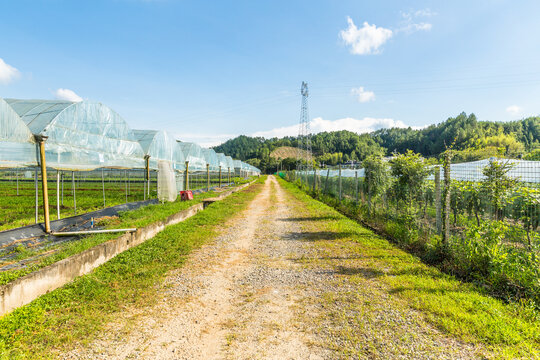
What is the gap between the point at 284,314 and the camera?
329cm

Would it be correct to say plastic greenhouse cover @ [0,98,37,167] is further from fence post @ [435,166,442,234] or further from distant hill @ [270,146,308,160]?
distant hill @ [270,146,308,160]

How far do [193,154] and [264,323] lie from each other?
2024cm

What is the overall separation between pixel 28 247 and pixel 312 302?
6.20 meters

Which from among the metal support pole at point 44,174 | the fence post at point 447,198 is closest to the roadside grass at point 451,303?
the fence post at point 447,198

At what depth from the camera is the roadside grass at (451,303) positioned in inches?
106

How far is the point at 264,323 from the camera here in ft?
10.2

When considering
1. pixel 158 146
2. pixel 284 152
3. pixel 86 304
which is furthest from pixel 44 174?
pixel 284 152

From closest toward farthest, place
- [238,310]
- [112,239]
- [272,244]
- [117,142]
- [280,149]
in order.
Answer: [238,310] → [112,239] → [272,244] → [117,142] → [280,149]

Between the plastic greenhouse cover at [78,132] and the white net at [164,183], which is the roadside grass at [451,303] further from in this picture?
the white net at [164,183]

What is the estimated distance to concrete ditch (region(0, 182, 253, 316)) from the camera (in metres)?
3.20

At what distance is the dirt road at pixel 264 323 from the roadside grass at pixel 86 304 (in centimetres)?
23

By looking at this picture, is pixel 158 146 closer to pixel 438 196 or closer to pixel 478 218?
pixel 438 196

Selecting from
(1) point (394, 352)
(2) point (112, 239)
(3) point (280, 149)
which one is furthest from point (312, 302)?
(3) point (280, 149)

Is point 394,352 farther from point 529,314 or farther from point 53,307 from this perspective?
point 53,307
